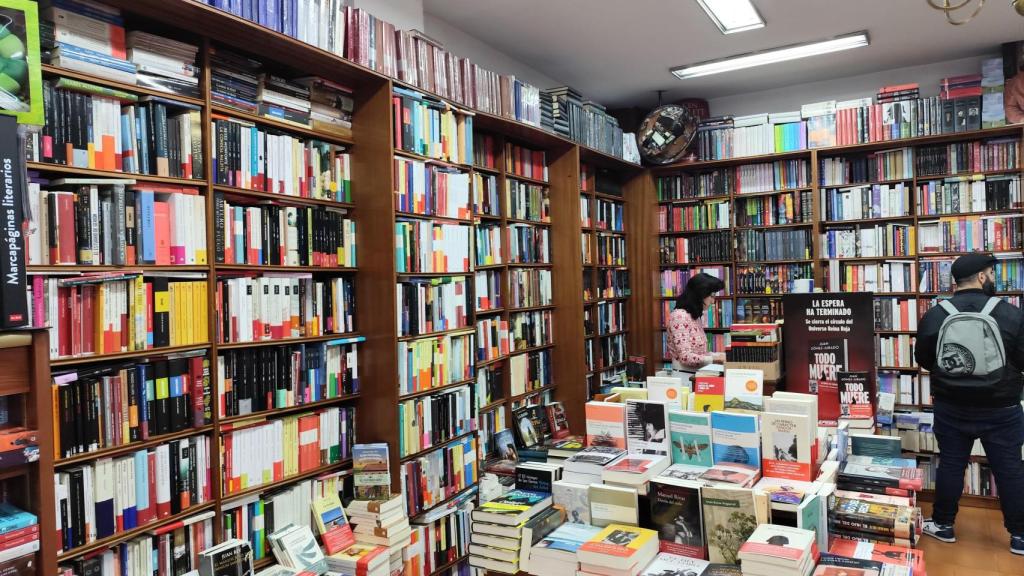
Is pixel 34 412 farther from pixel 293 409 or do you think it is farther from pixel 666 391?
pixel 666 391

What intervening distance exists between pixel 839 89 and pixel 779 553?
18.1 feet

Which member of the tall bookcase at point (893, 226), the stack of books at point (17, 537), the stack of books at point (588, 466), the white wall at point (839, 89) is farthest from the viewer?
the white wall at point (839, 89)

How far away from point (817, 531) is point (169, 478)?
223 cm

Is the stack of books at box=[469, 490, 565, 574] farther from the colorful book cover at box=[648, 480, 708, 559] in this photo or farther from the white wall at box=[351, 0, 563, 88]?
the white wall at box=[351, 0, 563, 88]

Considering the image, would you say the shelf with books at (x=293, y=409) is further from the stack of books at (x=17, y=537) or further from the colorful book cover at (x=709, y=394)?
the colorful book cover at (x=709, y=394)

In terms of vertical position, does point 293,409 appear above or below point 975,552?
above

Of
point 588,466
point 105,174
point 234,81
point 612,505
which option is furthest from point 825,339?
point 105,174

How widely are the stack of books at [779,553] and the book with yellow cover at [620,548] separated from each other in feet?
0.96

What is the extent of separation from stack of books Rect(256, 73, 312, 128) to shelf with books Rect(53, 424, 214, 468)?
4.37 feet

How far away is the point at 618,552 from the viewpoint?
1.94m

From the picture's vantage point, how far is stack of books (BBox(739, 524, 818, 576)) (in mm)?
1765

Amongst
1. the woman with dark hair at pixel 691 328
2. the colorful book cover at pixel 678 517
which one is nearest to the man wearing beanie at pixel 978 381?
the woman with dark hair at pixel 691 328

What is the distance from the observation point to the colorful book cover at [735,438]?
2287 millimetres

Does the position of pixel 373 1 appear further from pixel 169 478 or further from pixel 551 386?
pixel 551 386
